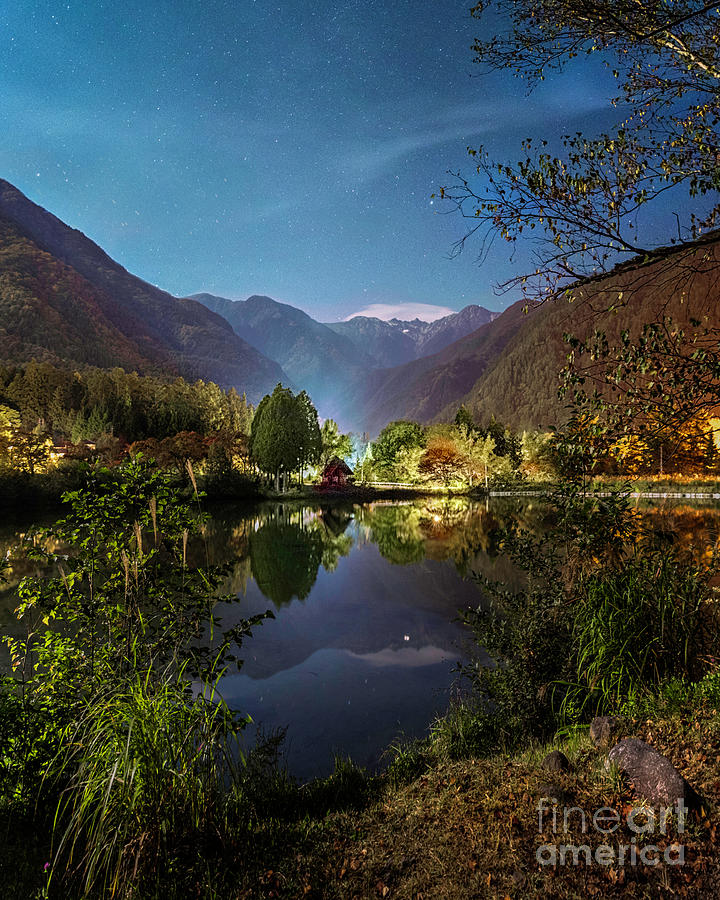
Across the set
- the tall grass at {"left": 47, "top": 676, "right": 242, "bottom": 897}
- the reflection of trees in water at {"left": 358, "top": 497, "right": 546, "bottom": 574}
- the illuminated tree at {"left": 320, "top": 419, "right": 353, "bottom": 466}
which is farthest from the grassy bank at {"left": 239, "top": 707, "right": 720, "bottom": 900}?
the illuminated tree at {"left": 320, "top": 419, "right": 353, "bottom": 466}

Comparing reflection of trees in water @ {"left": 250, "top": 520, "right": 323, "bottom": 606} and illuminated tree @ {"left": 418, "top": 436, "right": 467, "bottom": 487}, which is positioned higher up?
illuminated tree @ {"left": 418, "top": 436, "right": 467, "bottom": 487}

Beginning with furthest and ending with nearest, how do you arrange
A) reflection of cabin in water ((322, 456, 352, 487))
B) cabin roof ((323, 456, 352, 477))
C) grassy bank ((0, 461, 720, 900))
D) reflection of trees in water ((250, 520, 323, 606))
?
cabin roof ((323, 456, 352, 477)) < reflection of cabin in water ((322, 456, 352, 487)) < reflection of trees in water ((250, 520, 323, 606)) < grassy bank ((0, 461, 720, 900))

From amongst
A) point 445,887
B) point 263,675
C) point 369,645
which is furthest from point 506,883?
point 369,645

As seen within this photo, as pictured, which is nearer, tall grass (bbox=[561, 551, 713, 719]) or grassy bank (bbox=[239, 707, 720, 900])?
grassy bank (bbox=[239, 707, 720, 900])

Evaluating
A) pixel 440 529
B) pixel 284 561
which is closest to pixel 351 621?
pixel 284 561

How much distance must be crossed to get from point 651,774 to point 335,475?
51.8 m

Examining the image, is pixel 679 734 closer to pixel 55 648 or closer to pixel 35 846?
pixel 35 846

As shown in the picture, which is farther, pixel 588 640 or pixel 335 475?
pixel 335 475

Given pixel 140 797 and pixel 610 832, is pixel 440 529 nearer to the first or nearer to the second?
pixel 610 832

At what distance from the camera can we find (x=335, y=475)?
2153 inches

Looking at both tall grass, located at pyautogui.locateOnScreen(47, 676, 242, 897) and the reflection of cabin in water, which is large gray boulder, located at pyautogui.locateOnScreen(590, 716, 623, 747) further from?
the reflection of cabin in water

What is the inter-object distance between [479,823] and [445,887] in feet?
1.93

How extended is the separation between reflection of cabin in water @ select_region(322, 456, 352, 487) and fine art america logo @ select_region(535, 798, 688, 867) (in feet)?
161

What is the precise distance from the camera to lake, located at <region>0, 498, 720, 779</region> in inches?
272
